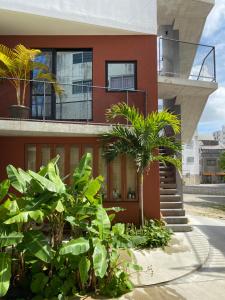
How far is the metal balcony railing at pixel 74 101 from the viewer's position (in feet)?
37.8

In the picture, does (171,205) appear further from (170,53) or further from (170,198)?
(170,53)

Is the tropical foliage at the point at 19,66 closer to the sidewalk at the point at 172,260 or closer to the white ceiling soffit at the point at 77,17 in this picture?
the white ceiling soffit at the point at 77,17

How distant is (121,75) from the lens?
12.0 metres

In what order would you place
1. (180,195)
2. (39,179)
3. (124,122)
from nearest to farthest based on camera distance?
(39,179), (124,122), (180,195)

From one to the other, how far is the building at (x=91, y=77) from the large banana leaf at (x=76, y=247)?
4929 mm

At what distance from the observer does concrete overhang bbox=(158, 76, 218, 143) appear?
42.0 ft

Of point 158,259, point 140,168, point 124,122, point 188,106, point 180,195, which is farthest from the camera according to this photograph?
point 188,106

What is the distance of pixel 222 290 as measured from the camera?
659cm

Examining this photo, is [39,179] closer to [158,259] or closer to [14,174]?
[14,174]

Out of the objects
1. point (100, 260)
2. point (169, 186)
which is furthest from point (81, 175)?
point (169, 186)

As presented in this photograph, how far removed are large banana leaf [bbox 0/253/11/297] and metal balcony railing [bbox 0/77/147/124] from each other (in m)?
6.16

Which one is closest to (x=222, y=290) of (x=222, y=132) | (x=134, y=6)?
(x=134, y=6)

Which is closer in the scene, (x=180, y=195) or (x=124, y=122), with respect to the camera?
(x=124, y=122)

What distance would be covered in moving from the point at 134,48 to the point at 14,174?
7085 mm
